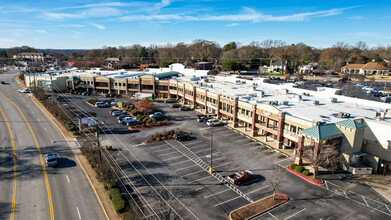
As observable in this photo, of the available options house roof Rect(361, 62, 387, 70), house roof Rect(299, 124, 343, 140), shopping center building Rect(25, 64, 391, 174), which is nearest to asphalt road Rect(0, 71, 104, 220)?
house roof Rect(299, 124, 343, 140)

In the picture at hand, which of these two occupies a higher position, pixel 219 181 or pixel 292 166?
pixel 292 166

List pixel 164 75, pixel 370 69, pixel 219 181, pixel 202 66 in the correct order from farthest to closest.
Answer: pixel 202 66 < pixel 370 69 < pixel 164 75 < pixel 219 181

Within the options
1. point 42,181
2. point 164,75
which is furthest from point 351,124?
point 164,75

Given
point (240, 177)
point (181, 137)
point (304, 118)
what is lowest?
point (240, 177)

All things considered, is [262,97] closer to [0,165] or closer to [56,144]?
[56,144]

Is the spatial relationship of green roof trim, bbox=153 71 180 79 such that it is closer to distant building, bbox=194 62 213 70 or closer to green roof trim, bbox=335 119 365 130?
distant building, bbox=194 62 213 70

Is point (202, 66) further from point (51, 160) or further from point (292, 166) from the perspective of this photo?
point (51, 160)

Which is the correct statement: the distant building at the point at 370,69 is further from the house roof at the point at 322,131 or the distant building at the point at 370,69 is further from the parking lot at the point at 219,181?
the parking lot at the point at 219,181
